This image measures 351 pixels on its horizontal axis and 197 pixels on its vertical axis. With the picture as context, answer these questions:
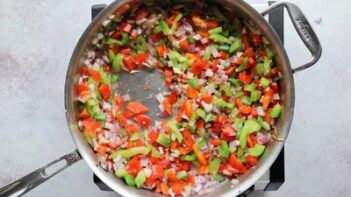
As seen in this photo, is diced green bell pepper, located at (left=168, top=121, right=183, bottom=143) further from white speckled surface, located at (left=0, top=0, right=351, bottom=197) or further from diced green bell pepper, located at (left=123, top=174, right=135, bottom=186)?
white speckled surface, located at (left=0, top=0, right=351, bottom=197)

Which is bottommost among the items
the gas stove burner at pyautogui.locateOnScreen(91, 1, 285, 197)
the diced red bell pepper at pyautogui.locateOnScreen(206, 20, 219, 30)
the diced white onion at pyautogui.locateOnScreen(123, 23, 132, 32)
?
the gas stove burner at pyautogui.locateOnScreen(91, 1, 285, 197)

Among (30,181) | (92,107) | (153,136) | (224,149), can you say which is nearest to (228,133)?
(224,149)

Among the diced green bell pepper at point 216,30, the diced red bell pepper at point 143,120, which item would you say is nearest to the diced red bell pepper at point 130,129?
the diced red bell pepper at point 143,120

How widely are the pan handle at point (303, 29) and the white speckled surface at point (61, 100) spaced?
0.63 feet

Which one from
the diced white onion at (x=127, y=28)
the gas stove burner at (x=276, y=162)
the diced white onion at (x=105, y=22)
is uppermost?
the diced white onion at (x=105, y=22)

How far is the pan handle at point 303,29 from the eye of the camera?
1.03 metres

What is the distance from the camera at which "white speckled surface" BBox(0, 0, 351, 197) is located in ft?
4.08

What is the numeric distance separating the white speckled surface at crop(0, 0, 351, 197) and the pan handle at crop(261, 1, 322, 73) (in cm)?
19

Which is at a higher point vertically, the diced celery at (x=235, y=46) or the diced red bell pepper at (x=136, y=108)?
the diced celery at (x=235, y=46)

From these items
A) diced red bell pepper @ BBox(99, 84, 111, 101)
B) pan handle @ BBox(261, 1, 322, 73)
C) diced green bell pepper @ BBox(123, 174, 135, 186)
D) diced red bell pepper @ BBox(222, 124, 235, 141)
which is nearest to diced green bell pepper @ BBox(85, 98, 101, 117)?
diced red bell pepper @ BBox(99, 84, 111, 101)

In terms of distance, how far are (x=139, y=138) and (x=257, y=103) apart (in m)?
0.21

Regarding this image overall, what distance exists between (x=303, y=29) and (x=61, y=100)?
0.50 m

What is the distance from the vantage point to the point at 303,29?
1044mm

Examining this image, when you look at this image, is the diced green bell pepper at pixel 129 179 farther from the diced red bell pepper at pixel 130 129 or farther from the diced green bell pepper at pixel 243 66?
the diced green bell pepper at pixel 243 66
